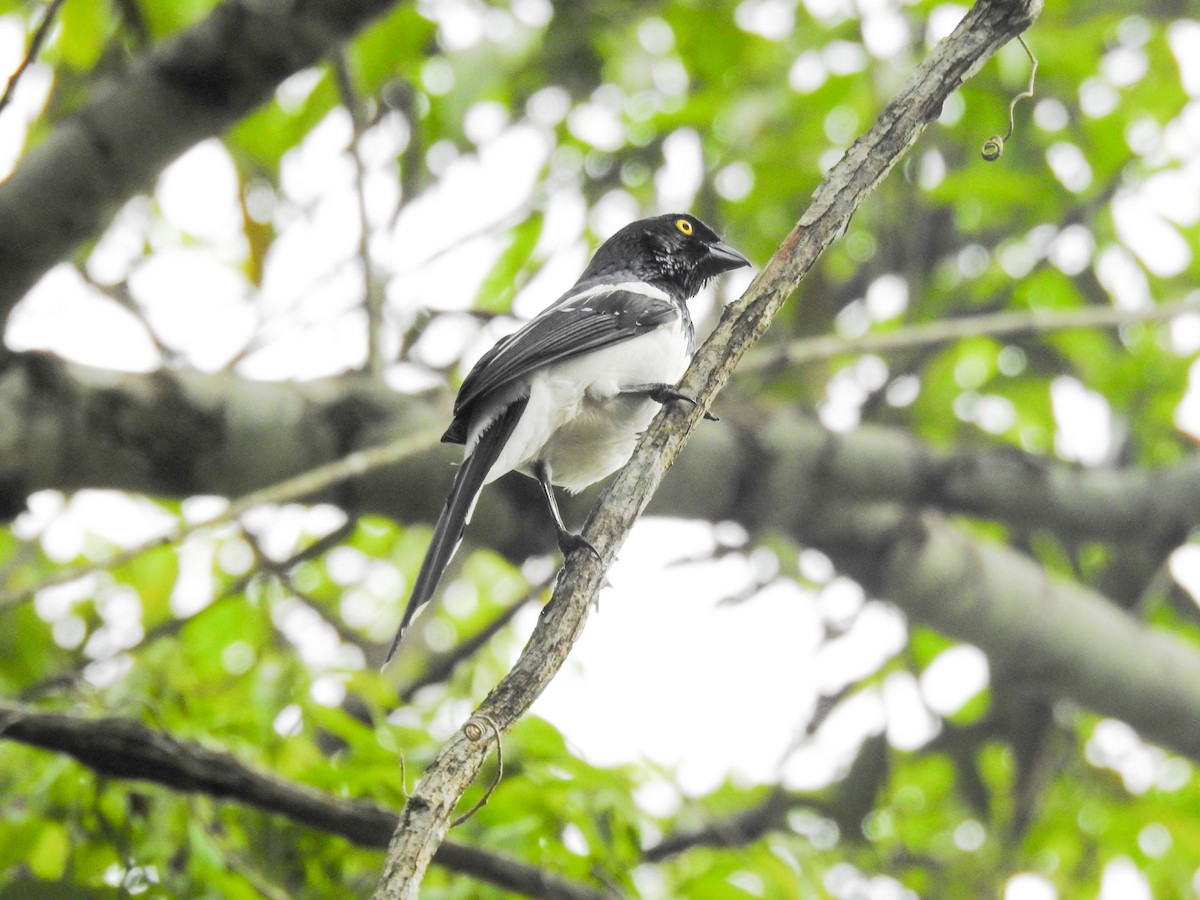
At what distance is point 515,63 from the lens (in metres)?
5.03

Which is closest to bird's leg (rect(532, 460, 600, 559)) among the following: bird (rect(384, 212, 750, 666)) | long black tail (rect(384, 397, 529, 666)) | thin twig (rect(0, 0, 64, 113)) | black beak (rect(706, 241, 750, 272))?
bird (rect(384, 212, 750, 666))

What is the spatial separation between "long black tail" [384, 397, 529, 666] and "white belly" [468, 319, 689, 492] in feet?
0.39

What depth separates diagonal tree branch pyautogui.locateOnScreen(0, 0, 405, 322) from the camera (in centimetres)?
373

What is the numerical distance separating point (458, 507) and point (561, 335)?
84cm

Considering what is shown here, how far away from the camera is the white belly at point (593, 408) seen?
3797 mm

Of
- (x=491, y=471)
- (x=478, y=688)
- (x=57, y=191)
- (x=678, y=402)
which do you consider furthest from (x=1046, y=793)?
(x=57, y=191)

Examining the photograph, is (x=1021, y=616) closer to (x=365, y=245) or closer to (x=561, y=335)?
(x=561, y=335)

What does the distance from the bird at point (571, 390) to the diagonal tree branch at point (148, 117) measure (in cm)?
112

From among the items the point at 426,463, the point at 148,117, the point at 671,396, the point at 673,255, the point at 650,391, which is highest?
the point at 673,255

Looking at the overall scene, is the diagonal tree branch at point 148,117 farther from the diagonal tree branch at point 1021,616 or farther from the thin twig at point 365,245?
the diagonal tree branch at point 1021,616

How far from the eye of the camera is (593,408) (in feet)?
12.8

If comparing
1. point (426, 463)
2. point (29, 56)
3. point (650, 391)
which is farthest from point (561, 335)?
point (29, 56)

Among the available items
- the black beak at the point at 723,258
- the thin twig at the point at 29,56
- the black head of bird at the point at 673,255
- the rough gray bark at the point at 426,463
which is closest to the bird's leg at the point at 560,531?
the rough gray bark at the point at 426,463

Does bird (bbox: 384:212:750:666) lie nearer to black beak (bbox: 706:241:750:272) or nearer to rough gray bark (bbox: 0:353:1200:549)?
black beak (bbox: 706:241:750:272)
